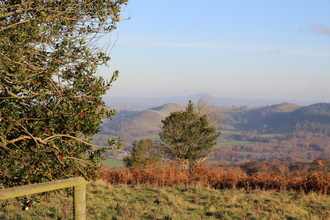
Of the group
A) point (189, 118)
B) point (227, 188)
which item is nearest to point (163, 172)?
point (227, 188)

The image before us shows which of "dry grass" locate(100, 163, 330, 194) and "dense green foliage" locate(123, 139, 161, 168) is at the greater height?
"dry grass" locate(100, 163, 330, 194)

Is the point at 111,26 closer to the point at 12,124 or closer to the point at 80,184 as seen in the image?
the point at 12,124

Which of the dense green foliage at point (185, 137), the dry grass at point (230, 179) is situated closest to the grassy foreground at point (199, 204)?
the dry grass at point (230, 179)

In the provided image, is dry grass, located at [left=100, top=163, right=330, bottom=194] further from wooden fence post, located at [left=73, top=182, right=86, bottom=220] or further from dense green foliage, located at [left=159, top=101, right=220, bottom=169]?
dense green foliage, located at [left=159, top=101, right=220, bottom=169]

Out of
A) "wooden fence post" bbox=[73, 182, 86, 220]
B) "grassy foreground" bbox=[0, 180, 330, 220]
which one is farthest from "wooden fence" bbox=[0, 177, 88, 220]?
"grassy foreground" bbox=[0, 180, 330, 220]

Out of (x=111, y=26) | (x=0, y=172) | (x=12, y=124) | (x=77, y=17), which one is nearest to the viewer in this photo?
(x=12, y=124)

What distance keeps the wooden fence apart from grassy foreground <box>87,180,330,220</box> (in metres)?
3.47

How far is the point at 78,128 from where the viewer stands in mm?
6242

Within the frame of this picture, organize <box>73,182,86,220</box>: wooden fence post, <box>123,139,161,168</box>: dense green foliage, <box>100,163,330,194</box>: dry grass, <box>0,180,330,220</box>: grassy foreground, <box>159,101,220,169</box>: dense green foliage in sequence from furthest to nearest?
<box>123,139,161,168</box>: dense green foliage, <box>159,101,220,169</box>: dense green foliage, <box>100,163,330,194</box>: dry grass, <box>0,180,330,220</box>: grassy foreground, <box>73,182,86,220</box>: wooden fence post

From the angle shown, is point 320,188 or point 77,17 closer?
point 77,17

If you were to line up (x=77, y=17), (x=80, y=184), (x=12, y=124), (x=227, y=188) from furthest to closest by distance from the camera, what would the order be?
(x=227, y=188), (x=77, y=17), (x=12, y=124), (x=80, y=184)

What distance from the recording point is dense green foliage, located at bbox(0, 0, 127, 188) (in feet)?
18.2

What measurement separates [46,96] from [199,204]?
6.69 meters

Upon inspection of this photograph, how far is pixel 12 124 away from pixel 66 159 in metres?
1.36
